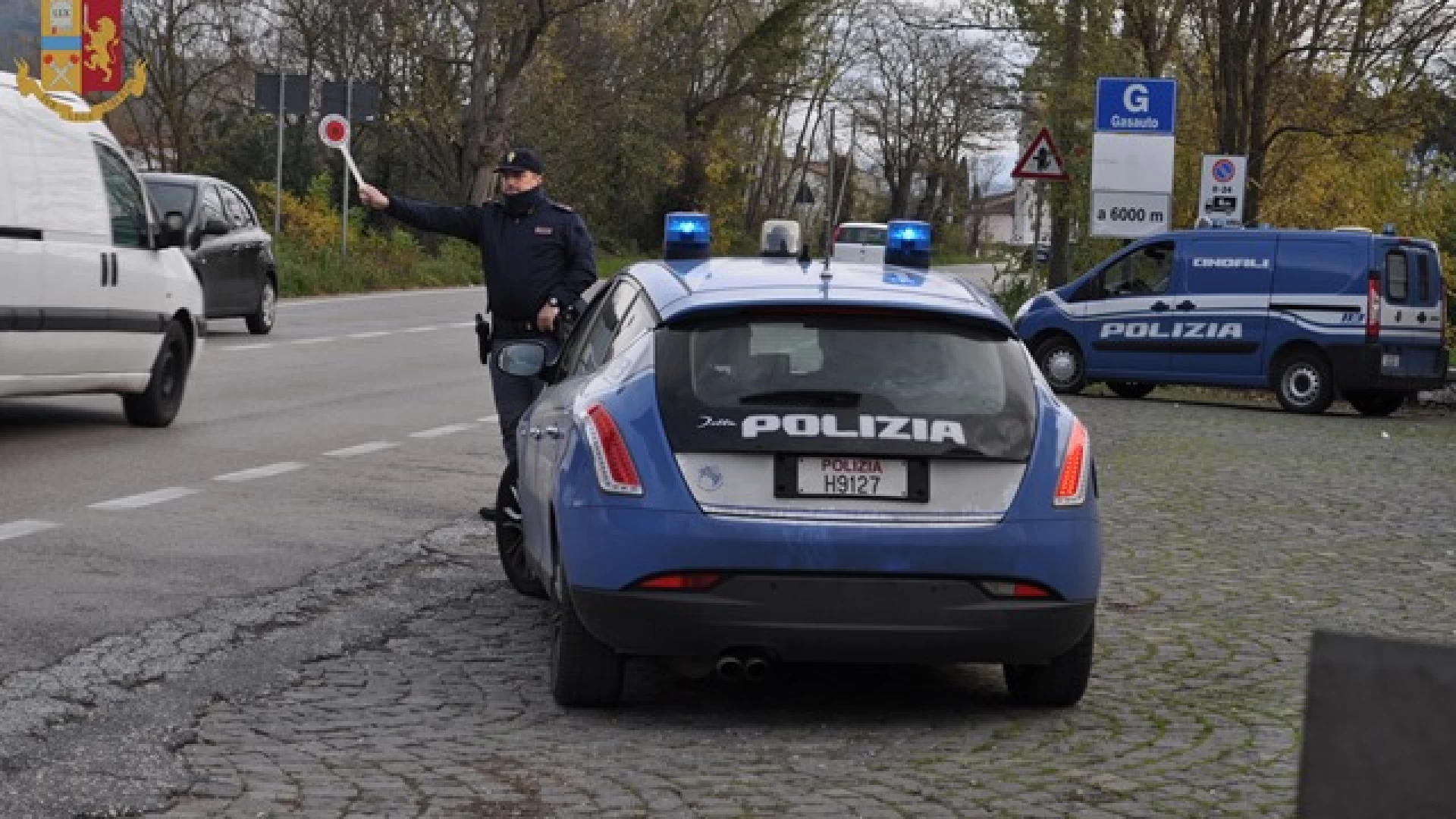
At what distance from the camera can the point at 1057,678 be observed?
741 cm

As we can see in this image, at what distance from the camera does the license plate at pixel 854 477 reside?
6895 mm

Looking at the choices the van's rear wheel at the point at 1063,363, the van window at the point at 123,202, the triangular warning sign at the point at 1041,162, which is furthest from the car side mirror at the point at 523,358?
the triangular warning sign at the point at 1041,162

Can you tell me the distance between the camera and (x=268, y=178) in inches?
2453

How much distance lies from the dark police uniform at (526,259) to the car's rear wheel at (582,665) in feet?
11.8

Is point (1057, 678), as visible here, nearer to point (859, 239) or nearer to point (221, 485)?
point (221, 485)

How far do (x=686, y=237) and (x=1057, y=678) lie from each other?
2.76 metres

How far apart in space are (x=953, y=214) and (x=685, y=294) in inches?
4559

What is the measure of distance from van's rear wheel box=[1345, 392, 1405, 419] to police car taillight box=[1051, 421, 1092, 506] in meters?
19.1

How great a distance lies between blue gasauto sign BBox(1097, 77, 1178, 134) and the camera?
1217 inches

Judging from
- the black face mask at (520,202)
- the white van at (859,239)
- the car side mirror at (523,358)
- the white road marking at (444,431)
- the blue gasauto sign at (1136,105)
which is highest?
the blue gasauto sign at (1136,105)

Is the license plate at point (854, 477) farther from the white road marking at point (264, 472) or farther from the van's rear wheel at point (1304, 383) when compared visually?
the van's rear wheel at point (1304, 383)

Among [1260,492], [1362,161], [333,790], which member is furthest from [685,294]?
[1362,161]

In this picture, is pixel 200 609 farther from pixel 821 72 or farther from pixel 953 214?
pixel 953 214

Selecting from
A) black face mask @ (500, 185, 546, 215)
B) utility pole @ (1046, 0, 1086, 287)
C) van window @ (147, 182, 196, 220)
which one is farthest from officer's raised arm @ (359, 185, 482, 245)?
utility pole @ (1046, 0, 1086, 287)
